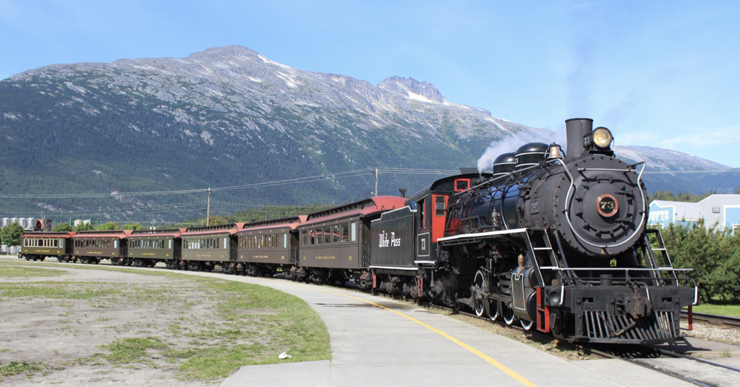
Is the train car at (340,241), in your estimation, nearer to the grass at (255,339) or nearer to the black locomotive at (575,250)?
the grass at (255,339)

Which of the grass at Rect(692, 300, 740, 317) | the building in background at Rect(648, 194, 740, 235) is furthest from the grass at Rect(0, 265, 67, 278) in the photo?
the building in background at Rect(648, 194, 740, 235)

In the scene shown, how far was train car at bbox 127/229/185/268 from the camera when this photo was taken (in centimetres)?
5312

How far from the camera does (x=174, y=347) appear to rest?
9.95 metres

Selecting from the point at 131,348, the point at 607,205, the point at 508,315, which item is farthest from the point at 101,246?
the point at 607,205

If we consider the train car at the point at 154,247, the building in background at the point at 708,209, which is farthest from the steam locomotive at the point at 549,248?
the building in background at the point at 708,209

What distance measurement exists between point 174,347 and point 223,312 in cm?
564

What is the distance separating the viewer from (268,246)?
3788 centimetres

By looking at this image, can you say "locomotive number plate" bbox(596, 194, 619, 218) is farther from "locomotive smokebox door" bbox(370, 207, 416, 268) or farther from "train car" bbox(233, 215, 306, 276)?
"train car" bbox(233, 215, 306, 276)

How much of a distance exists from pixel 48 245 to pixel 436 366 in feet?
236

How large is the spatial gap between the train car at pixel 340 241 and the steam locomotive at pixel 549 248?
256 centimetres

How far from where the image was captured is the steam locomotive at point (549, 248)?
9.32 meters

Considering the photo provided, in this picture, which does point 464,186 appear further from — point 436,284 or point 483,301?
point 483,301

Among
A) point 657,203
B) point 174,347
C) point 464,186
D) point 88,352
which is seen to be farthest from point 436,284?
point 657,203

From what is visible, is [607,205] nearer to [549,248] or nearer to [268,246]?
[549,248]
